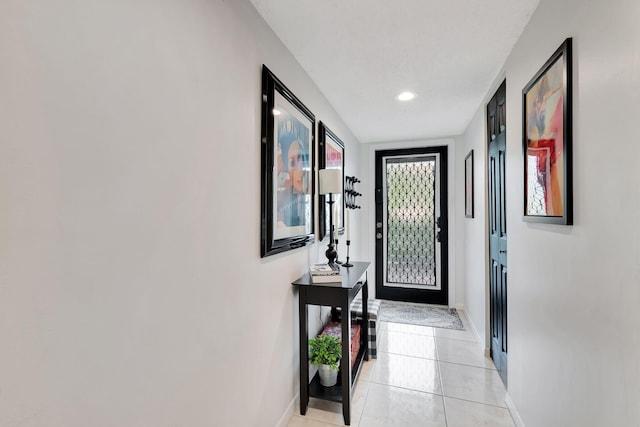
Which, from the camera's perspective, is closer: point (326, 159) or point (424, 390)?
point (424, 390)

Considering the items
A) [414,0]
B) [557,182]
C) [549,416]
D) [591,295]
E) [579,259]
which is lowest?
[549,416]

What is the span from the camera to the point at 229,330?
133cm

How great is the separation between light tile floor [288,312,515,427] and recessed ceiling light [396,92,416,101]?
2.33 meters

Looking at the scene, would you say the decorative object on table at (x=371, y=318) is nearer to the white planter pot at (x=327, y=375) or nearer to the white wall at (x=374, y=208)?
the white planter pot at (x=327, y=375)

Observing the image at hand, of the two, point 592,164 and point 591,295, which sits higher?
point 592,164

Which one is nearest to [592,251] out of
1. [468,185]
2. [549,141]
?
[549,141]

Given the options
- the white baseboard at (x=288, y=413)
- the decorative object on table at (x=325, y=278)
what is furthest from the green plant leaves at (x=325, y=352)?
the decorative object on table at (x=325, y=278)

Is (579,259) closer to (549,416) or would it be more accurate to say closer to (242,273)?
(549,416)

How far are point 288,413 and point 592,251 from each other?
1785mm

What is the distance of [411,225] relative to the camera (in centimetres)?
430

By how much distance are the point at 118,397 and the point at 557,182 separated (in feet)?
5.77

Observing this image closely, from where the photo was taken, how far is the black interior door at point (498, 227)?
2.27 m

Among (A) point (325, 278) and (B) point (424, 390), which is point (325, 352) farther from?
(B) point (424, 390)

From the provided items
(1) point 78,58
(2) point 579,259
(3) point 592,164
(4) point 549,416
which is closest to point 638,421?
(2) point 579,259
